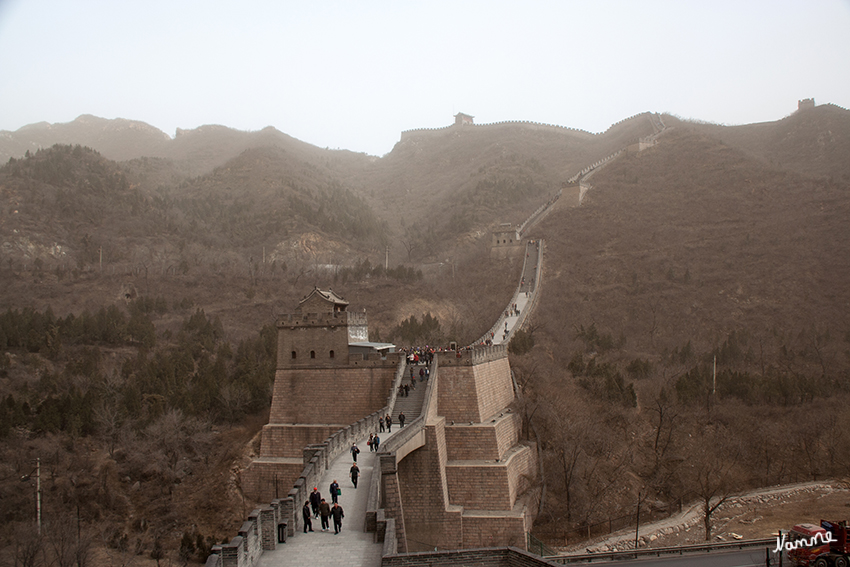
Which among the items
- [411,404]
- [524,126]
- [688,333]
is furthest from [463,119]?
[411,404]

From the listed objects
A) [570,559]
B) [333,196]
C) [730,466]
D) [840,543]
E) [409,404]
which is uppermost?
[333,196]

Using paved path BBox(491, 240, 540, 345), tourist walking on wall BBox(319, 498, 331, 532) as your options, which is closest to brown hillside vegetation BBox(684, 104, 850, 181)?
paved path BBox(491, 240, 540, 345)

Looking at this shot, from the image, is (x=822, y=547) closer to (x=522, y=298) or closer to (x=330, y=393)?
(x=330, y=393)

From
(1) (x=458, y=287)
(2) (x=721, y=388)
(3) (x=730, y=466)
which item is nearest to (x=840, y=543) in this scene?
(3) (x=730, y=466)

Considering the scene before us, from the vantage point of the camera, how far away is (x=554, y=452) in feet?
123

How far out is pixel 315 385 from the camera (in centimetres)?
3588

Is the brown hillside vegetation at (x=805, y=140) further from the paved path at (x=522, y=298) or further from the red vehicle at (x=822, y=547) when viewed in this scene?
the red vehicle at (x=822, y=547)

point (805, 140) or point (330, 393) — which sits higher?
point (805, 140)

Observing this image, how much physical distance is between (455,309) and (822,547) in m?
47.4

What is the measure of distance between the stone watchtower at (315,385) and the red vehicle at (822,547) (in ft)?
65.1

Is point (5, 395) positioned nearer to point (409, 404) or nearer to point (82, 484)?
point (82, 484)

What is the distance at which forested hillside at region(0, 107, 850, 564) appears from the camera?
3759 centimetres

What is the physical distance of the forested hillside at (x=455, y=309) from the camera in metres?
37.6

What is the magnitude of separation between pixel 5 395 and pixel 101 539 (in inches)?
593
